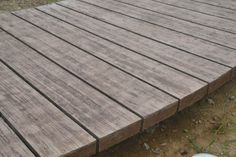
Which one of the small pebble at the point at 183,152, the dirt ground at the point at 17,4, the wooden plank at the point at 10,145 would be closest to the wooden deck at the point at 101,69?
the wooden plank at the point at 10,145

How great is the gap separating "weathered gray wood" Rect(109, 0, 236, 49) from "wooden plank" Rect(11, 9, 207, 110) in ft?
1.91

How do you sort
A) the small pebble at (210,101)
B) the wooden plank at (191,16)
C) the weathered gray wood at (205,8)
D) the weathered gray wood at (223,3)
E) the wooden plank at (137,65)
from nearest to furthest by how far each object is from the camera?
the wooden plank at (137,65)
the small pebble at (210,101)
the wooden plank at (191,16)
the weathered gray wood at (205,8)
the weathered gray wood at (223,3)

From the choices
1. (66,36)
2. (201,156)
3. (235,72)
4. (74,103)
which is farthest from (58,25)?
(201,156)

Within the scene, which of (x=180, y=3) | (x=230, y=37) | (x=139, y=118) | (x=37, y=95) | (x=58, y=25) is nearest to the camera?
(x=139, y=118)

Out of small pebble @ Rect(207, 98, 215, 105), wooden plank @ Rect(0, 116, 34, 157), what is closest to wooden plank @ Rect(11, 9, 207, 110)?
small pebble @ Rect(207, 98, 215, 105)

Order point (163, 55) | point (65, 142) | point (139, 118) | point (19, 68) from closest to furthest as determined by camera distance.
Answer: point (65, 142), point (139, 118), point (19, 68), point (163, 55)

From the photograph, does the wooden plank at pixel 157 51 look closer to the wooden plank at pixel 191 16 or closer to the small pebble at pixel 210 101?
the small pebble at pixel 210 101

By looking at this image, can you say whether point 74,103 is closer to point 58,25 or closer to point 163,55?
point 163,55

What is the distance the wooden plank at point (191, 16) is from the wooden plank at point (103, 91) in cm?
110

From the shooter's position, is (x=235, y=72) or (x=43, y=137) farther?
(x=235, y=72)

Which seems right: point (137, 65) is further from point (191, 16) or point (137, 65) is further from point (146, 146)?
point (191, 16)

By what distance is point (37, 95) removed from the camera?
191 centimetres

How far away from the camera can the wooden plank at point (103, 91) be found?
5.73 feet

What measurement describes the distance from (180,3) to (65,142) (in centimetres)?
230
